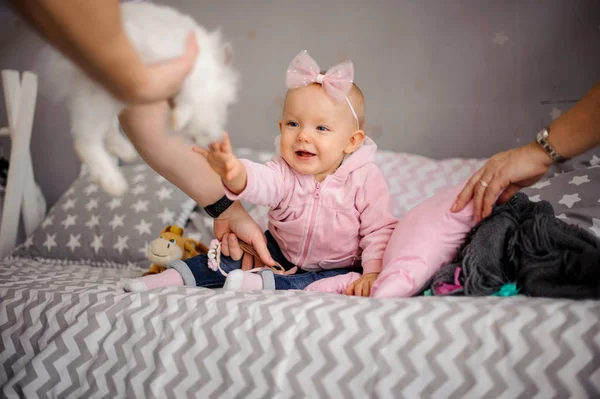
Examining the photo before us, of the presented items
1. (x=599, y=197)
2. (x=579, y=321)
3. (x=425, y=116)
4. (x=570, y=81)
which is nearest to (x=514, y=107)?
(x=570, y=81)

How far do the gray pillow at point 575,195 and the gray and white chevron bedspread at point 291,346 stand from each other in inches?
15.9

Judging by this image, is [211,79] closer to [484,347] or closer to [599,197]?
[484,347]

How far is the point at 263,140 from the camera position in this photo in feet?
6.87

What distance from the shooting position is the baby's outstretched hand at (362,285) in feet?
3.45

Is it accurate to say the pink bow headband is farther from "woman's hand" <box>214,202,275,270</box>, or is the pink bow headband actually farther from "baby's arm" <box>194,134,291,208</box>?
"woman's hand" <box>214,202,275,270</box>

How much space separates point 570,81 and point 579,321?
121 centimetres

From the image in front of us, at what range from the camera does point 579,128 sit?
0.91 m

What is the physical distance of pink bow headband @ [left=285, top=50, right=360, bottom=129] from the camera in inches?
46.4

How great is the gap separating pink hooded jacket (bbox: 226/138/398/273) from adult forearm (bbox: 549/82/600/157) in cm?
41

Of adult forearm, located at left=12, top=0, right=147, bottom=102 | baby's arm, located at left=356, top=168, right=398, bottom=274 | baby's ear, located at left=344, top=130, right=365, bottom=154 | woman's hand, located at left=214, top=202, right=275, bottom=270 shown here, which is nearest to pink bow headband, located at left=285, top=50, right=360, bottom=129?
baby's ear, located at left=344, top=130, right=365, bottom=154

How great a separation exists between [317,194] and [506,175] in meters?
0.44

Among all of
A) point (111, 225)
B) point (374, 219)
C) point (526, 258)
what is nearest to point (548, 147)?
point (526, 258)

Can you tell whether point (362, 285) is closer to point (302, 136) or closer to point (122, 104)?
point (302, 136)

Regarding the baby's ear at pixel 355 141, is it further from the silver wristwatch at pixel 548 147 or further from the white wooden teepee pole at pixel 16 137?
the white wooden teepee pole at pixel 16 137
